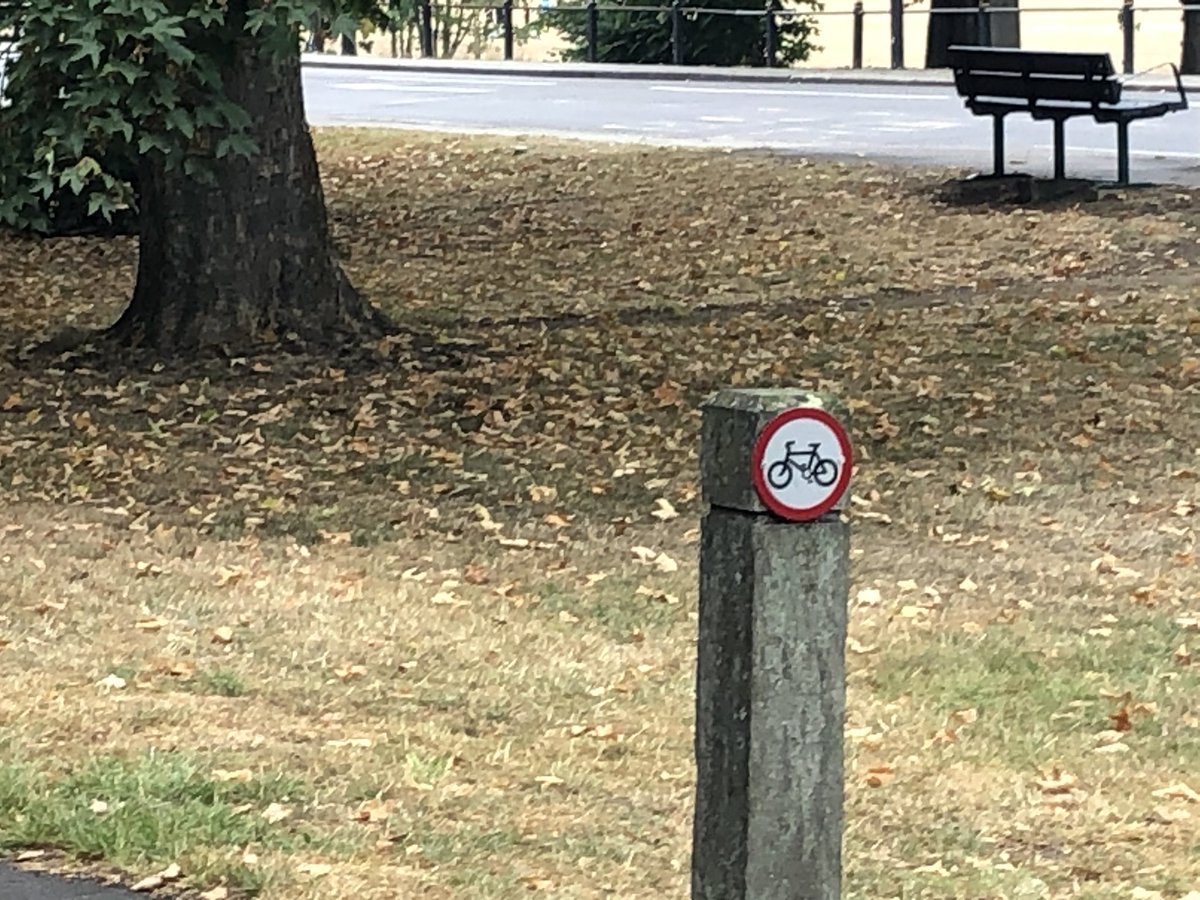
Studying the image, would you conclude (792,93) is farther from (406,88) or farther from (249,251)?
(249,251)

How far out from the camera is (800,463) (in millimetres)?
2961

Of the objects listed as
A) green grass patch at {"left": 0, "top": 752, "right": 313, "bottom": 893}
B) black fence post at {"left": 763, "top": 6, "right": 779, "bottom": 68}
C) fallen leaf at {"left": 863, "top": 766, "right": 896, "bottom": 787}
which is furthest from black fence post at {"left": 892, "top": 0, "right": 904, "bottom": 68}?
green grass patch at {"left": 0, "top": 752, "right": 313, "bottom": 893}

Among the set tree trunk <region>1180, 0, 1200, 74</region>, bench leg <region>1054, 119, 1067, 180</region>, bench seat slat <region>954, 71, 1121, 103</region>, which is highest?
tree trunk <region>1180, 0, 1200, 74</region>

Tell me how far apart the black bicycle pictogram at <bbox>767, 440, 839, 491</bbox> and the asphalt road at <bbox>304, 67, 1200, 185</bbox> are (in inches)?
546

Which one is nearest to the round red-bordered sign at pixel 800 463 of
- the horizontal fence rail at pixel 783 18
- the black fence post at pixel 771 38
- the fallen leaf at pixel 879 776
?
the fallen leaf at pixel 879 776

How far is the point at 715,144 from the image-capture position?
2044 centimetres

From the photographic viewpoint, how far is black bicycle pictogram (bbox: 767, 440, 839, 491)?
2.95 metres

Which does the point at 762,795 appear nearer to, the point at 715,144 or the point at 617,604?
the point at 617,604

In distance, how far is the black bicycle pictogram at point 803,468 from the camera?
9.68ft

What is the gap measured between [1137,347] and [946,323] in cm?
111

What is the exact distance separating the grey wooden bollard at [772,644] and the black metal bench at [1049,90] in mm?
12810

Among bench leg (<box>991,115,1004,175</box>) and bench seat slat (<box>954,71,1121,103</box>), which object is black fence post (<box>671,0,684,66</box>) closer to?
bench seat slat (<box>954,71,1121,103</box>)

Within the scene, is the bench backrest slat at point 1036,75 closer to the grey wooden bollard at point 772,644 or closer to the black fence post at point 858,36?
the grey wooden bollard at point 772,644

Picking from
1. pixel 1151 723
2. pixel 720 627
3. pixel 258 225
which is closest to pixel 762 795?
pixel 720 627
